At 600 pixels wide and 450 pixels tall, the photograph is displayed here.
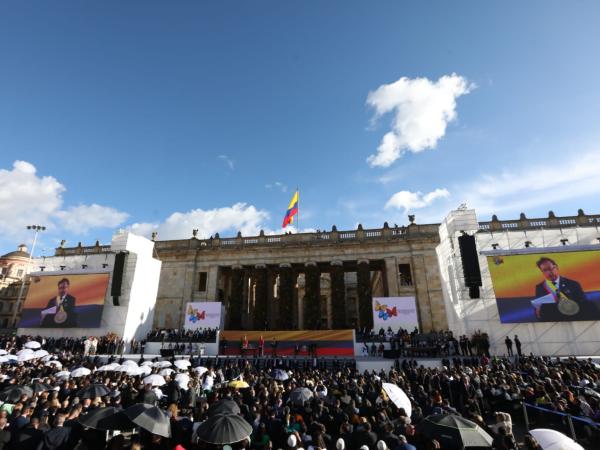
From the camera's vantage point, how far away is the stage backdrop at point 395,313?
26.7 metres

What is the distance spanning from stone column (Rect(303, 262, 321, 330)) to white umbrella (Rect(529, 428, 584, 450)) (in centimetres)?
2606

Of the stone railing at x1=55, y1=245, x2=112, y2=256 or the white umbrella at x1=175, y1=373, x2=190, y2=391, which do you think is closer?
the white umbrella at x1=175, y1=373, x2=190, y2=391

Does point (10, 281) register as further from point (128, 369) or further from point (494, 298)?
point (494, 298)

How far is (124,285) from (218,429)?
2793 centimetres

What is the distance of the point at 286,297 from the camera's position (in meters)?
32.6

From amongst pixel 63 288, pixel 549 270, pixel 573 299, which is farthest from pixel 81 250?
pixel 573 299

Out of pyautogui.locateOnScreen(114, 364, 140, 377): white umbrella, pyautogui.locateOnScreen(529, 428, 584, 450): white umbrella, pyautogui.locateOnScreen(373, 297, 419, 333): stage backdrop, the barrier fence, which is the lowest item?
the barrier fence

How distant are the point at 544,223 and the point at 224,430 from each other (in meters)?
34.4

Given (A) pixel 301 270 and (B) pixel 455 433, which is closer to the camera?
(B) pixel 455 433

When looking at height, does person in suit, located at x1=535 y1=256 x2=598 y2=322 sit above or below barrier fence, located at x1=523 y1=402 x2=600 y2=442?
above

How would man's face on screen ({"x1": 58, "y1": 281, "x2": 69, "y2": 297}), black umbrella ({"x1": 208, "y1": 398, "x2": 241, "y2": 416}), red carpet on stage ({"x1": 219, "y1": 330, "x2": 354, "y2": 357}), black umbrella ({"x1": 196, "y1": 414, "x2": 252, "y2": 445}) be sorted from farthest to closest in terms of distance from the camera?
man's face on screen ({"x1": 58, "y1": 281, "x2": 69, "y2": 297}), red carpet on stage ({"x1": 219, "y1": 330, "x2": 354, "y2": 357}), black umbrella ({"x1": 208, "y1": 398, "x2": 241, "y2": 416}), black umbrella ({"x1": 196, "y1": 414, "x2": 252, "y2": 445})

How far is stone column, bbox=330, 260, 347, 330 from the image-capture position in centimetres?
3003

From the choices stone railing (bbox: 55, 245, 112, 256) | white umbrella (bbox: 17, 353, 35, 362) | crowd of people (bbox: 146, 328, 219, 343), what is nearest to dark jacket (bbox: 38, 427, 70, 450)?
white umbrella (bbox: 17, 353, 35, 362)

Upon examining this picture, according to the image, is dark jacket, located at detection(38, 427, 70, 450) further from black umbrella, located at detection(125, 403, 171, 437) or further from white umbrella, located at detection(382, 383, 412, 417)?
white umbrella, located at detection(382, 383, 412, 417)
